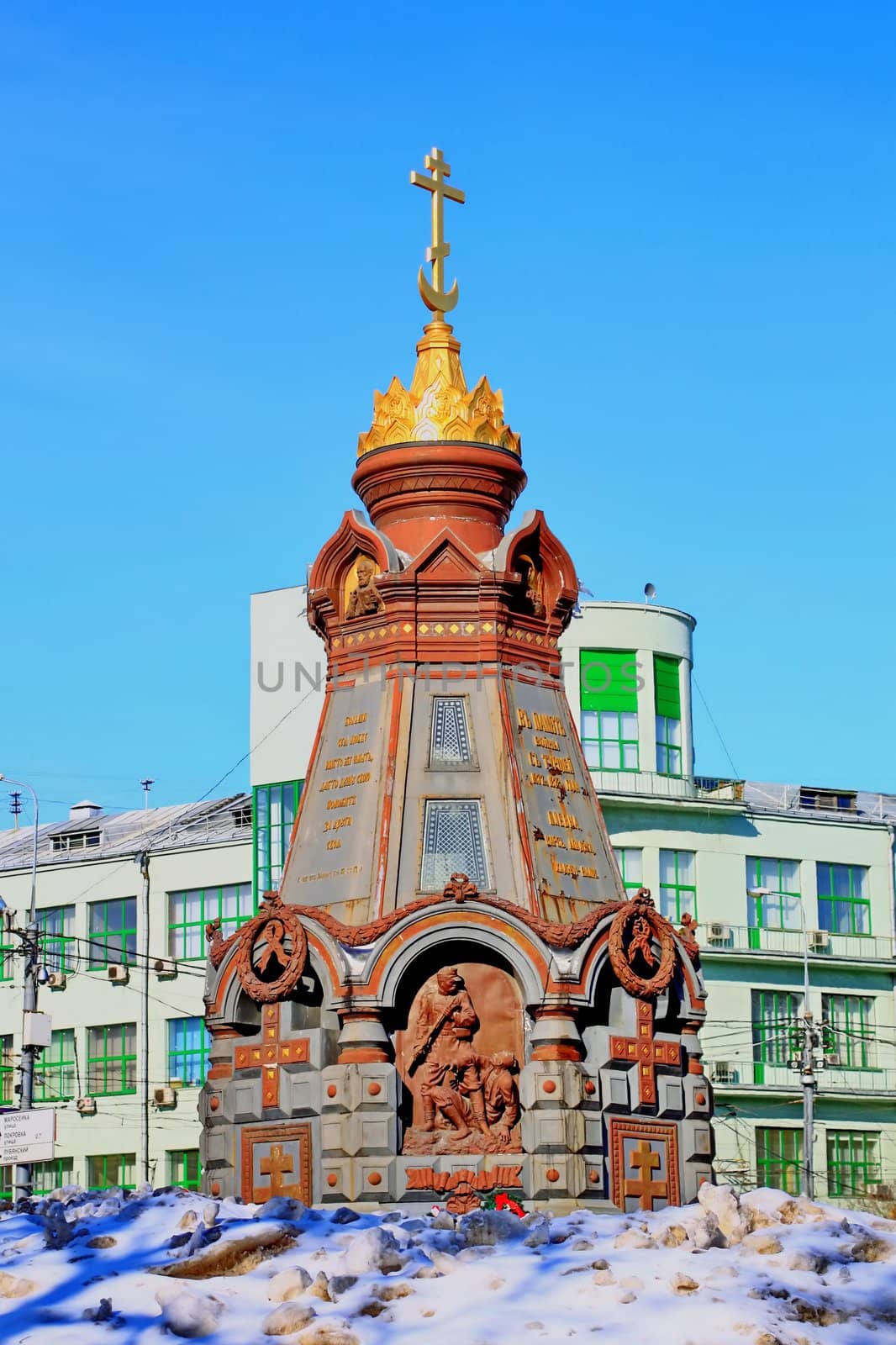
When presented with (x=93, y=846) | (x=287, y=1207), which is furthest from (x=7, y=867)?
(x=287, y=1207)

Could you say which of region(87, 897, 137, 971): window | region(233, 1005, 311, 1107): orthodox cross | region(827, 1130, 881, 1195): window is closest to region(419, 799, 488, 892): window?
region(233, 1005, 311, 1107): orthodox cross

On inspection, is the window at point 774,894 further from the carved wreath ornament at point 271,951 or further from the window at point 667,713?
the carved wreath ornament at point 271,951

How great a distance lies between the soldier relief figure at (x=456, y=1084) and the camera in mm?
22203

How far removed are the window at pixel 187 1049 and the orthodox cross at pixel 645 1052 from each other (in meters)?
28.4

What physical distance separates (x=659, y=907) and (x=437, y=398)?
24.2 m

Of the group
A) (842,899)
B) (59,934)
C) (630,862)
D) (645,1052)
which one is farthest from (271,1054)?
(59,934)

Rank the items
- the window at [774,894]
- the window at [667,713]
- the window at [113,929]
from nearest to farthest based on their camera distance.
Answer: the window at [774,894] → the window at [667,713] → the window at [113,929]

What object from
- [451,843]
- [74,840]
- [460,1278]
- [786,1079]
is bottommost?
[786,1079]

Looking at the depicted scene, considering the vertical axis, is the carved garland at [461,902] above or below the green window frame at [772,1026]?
above

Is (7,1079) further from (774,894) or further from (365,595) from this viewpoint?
(365,595)

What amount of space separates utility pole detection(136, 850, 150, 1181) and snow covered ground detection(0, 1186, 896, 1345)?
35.1m

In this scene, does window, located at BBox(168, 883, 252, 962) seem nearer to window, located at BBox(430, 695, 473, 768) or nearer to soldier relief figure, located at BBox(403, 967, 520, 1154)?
window, located at BBox(430, 695, 473, 768)

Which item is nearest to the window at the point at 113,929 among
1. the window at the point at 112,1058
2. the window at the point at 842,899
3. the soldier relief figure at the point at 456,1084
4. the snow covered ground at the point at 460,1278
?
the window at the point at 112,1058

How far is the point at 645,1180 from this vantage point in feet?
74.2
